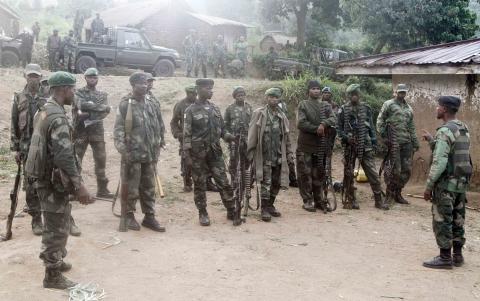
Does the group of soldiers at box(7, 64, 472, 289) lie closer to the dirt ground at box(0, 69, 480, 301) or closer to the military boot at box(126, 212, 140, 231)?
the military boot at box(126, 212, 140, 231)

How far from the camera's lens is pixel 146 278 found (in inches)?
185

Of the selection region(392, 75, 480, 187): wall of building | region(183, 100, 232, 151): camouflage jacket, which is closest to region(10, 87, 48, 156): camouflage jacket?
region(183, 100, 232, 151): camouflage jacket

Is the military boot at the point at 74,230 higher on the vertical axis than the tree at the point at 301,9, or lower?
lower

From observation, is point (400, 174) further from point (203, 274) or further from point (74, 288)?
point (74, 288)

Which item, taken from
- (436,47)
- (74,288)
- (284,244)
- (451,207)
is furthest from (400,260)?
(436,47)

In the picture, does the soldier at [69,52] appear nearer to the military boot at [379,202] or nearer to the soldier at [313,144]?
the soldier at [313,144]

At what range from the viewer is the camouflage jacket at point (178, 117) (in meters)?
8.55

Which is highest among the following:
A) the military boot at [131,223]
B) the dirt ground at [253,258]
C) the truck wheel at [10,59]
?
the truck wheel at [10,59]

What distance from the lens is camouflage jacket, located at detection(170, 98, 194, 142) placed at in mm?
8547

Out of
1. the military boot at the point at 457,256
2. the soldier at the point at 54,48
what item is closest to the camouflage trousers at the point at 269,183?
the military boot at the point at 457,256

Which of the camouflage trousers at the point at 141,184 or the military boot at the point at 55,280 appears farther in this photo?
the camouflage trousers at the point at 141,184

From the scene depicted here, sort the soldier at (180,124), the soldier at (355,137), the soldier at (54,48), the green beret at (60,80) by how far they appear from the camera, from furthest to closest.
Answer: the soldier at (54,48), the soldier at (180,124), the soldier at (355,137), the green beret at (60,80)

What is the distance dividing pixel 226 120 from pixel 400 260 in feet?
11.8

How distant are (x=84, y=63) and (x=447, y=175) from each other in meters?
14.2
